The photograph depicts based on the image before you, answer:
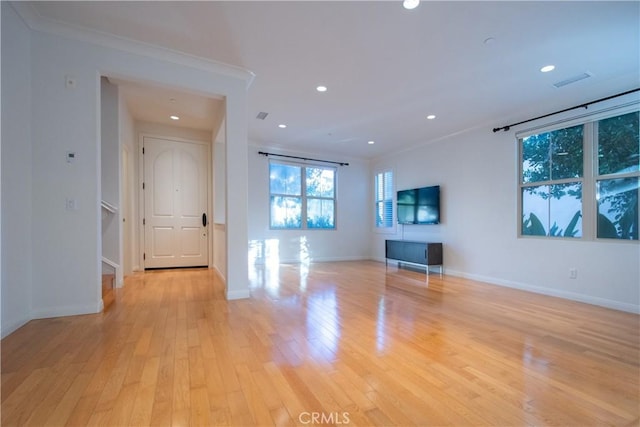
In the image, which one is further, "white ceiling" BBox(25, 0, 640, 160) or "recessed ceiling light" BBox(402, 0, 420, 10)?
"white ceiling" BBox(25, 0, 640, 160)

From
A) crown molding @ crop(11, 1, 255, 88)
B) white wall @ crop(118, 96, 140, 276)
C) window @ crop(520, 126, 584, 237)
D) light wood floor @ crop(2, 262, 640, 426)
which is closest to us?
light wood floor @ crop(2, 262, 640, 426)

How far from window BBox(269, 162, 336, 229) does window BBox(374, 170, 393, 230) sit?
1116 millimetres

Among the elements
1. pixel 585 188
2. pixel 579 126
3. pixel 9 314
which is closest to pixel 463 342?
pixel 585 188

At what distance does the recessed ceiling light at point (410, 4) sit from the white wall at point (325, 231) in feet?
15.0

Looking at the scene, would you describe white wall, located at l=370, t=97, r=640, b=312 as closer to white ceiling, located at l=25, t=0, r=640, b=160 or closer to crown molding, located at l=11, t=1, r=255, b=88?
white ceiling, located at l=25, t=0, r=640, b=160

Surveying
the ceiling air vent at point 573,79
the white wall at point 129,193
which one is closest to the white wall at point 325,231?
the white wall at point 129,193

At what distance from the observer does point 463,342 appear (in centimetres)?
227

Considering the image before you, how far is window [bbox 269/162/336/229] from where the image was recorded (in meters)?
6.63

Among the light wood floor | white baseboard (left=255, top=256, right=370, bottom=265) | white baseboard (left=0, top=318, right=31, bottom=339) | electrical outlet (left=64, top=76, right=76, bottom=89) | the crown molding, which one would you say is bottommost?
white baseboard (left=255, top=256, right=370, bottom=265)

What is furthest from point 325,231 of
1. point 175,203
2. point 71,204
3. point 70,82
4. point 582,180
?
point 70,82

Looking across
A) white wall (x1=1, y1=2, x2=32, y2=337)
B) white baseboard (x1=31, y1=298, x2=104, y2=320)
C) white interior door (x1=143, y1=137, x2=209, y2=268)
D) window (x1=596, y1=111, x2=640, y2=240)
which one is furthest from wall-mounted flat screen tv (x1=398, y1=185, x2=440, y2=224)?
white wall (x1=1, y1=2, x2=32, y2=337)

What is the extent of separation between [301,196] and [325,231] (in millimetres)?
1065

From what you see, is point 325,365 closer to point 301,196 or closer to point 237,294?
point 237,294

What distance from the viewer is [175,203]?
552cm
